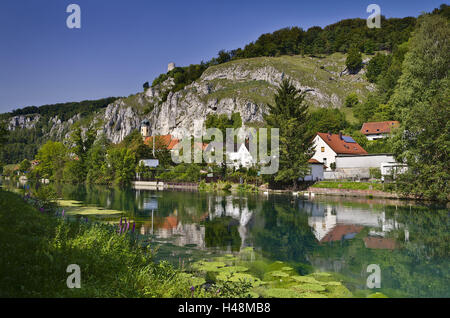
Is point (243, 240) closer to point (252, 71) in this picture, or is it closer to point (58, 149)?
point (58, 149)

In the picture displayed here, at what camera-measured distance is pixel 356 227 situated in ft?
65.2

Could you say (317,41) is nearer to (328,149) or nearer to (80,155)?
(328,149)

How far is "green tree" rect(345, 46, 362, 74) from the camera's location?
13275cm

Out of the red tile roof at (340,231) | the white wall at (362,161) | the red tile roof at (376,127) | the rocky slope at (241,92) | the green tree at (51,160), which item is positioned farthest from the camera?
the rocky slope at (241,92)

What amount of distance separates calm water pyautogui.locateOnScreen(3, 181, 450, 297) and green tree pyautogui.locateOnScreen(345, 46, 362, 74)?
395ft

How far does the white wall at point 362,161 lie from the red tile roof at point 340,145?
2052 mm

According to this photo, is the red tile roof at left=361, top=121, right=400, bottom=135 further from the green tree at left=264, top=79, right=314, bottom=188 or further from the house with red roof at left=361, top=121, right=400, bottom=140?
the green tree at left=264, top=79, right=314, bottom=188

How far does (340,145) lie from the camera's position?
60469 millimetres

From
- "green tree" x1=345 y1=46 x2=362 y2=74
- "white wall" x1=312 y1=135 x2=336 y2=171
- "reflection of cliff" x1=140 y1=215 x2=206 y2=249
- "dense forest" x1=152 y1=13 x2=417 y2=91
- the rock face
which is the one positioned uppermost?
"dense forest" x1=152 y1=13 x2=417 y2=91

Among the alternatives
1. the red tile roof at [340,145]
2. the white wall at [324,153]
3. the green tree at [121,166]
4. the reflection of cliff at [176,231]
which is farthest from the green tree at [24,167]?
the reflection of cliff at [176,231]

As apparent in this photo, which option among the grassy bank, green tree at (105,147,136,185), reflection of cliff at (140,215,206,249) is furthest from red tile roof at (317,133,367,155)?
the grassy bank

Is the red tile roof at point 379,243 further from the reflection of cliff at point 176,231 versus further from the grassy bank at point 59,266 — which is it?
the grassy bank at point 59,266

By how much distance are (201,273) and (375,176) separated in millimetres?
40593

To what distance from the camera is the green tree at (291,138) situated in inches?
1778
